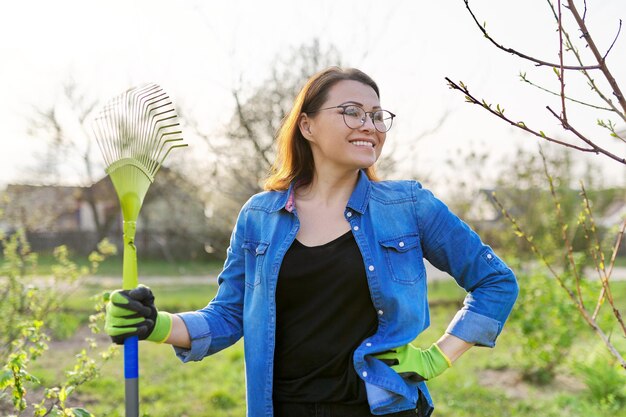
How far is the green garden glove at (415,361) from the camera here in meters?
1.99

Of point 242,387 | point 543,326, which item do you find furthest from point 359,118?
point 543,326

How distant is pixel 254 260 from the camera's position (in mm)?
2176

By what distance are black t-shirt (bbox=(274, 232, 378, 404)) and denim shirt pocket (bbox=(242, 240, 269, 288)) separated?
0.08 metres

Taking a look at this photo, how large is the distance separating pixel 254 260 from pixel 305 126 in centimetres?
53

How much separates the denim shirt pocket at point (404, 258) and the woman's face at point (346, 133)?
278mm

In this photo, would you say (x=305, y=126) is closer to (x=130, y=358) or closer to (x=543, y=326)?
(x=130, y=358)

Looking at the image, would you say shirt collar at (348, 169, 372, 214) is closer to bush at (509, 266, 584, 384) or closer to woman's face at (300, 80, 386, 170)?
woman's face at (300, 80, 386, 170)

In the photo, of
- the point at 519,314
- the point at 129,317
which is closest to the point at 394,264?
the point at 129,317

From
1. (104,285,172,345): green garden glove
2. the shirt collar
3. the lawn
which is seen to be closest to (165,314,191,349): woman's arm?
(104,285,172,345): green garden glove

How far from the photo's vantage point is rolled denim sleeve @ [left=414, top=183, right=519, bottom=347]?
2.08m

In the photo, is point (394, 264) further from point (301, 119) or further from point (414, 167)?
point (414, 167)

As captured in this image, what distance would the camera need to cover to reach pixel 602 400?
5031 mm

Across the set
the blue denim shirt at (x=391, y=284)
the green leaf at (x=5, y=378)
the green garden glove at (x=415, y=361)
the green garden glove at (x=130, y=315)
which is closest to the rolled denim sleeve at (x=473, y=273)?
the blue denim shirt at (x=391, y=284)

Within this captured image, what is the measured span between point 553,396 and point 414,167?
232 cm
